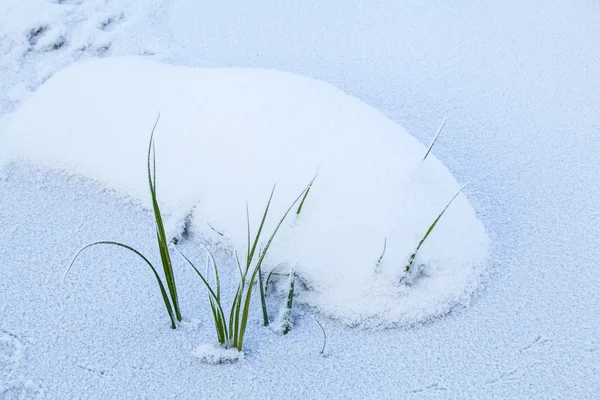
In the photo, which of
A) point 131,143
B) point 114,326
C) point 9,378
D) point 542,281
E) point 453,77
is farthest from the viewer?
point 453,77

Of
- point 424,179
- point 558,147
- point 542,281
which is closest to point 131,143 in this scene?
point 424,179

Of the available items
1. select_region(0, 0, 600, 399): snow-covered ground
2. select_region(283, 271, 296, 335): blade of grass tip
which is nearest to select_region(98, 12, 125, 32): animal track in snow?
select_region(0, 0, 600, 399): snow-covered ground

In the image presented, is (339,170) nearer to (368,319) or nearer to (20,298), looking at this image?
(368,319)

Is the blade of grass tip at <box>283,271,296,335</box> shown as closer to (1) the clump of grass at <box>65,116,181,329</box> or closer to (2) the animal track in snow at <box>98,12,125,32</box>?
(1) the clump of grass at <box>65,116,181,329</box>

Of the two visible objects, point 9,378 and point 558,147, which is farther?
point 558,147

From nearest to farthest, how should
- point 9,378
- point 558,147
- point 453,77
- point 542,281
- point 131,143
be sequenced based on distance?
point 9,378 → point 542,281 → point 131,143 → point 558,147 → point 453,77

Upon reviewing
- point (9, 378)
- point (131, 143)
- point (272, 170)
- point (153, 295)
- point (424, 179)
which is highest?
point (424, 179)

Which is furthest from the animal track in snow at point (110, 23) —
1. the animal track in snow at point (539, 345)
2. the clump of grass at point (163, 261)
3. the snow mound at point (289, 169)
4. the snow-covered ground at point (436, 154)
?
the animal track in snow at point (539, 345)
